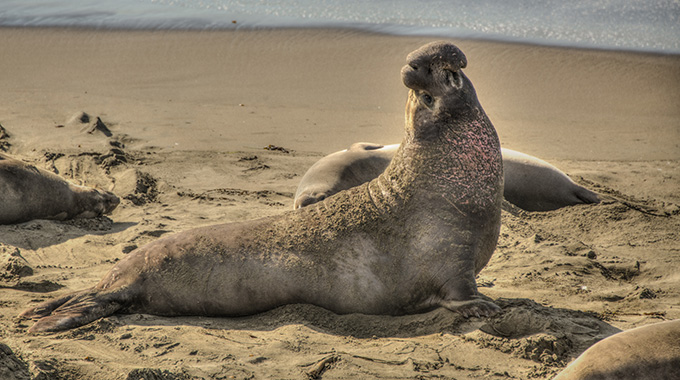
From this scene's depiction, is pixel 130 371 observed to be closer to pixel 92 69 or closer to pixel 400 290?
pixel 400 290

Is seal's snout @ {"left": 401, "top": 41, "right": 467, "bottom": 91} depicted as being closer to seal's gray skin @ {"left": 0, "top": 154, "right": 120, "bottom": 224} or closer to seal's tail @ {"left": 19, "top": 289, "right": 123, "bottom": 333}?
seal's tail @ {"left": 19, "top": 289, "right": 123, "bottom": 333}

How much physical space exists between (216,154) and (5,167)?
2814 mm

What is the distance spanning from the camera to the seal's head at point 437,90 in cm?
412

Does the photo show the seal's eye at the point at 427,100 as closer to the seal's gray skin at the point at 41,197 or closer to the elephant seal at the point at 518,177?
the elephant seal at the point at 518,177

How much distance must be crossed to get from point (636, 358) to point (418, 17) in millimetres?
16963

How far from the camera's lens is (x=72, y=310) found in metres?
4.20

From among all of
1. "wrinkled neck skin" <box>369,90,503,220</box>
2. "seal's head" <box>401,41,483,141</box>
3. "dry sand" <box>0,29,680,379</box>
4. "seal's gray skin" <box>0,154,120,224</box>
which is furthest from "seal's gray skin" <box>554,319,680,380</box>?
"seal's gray skin" <box>0,154,120,224</box>

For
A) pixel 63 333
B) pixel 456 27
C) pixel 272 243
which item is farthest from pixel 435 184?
pixel 456 27

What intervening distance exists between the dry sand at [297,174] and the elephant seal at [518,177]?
23 centimetres

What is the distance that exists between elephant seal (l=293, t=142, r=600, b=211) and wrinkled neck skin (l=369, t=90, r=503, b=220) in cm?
261

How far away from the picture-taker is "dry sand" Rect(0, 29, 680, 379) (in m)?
3.66

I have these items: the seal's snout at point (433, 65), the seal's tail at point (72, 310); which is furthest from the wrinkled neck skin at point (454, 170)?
the seal's tail at point (72, 310)

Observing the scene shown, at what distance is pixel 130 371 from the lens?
3312 millimetres

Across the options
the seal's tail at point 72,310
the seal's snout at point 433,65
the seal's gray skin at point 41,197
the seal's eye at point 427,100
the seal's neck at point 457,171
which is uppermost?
the seal's snout at point 433,65
